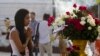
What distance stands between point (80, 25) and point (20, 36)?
3.30 feet

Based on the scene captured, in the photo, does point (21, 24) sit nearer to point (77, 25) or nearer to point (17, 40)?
point (17, 40)

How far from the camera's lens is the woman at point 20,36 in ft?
12.3

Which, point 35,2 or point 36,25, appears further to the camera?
point 35,2

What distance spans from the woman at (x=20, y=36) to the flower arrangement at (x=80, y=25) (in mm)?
690

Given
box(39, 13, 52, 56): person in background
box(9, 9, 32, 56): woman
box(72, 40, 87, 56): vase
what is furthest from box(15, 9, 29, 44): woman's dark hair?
box(39, 13, 52, 56): person in background

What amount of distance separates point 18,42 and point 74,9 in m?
0.90

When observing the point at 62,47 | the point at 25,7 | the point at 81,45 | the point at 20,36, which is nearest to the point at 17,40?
the point at 20,36

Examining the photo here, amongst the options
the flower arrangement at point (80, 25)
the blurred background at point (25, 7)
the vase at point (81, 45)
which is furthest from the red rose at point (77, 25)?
the blurred background at point (25, 7)

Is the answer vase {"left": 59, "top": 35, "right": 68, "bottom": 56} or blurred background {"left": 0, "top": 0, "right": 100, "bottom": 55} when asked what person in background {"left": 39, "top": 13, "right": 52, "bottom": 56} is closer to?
vase {"left": 59, "top": 35, "right": 68, "bottom": 56}

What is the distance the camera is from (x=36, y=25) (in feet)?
24.6

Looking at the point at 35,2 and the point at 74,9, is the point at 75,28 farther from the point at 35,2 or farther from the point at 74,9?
the point at 35,2

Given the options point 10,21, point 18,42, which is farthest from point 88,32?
point 10,21

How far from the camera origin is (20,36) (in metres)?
3.81

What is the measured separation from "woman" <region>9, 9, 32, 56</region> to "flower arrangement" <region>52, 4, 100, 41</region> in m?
0.69
